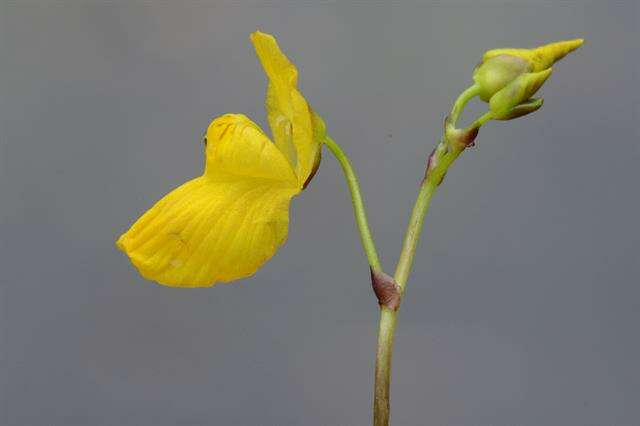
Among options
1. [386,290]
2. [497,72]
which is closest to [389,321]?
[386,290]

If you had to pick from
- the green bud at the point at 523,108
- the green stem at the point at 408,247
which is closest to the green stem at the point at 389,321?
the green stem at the point at 408,247

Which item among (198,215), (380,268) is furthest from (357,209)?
(198,215)

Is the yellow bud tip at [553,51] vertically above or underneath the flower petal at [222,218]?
above

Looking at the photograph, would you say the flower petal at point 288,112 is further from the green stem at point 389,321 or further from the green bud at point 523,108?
the green bud at point 523,108

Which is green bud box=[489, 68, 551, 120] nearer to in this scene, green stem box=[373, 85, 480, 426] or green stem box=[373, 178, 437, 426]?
green stem box=[373, 85, 480, 426]

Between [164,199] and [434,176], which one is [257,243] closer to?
[164,199]

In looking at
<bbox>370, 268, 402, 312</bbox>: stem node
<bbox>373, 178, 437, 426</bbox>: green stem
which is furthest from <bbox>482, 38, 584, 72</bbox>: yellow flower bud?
<bbox>370, 268, 402, 312</bbox>: stem node
